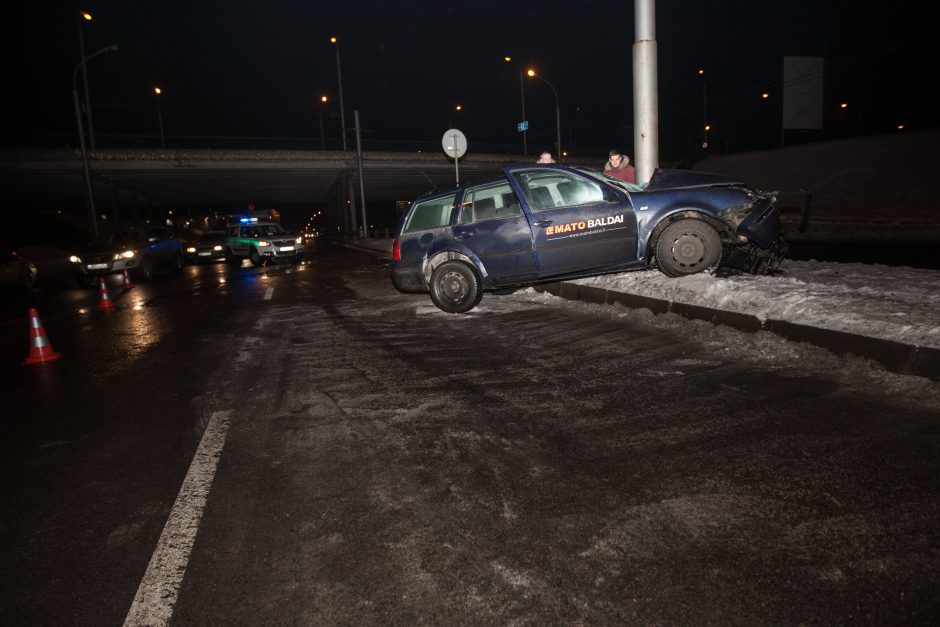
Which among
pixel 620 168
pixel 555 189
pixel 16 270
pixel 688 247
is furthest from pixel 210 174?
pixel 688 247

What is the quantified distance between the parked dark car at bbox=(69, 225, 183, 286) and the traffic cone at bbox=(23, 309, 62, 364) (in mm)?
11726

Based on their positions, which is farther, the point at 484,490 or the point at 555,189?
the point at 555,189

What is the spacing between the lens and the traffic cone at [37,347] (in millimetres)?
6778

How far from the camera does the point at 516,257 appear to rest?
24.3ft

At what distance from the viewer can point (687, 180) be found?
7176 mm

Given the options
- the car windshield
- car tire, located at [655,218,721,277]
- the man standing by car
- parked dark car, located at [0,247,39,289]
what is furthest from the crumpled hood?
parked dark car, located at [0,247,39,289]

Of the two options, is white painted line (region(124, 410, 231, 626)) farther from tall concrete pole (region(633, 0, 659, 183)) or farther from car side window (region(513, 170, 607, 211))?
tall concrete pole (region(633, 0, 659, 183))

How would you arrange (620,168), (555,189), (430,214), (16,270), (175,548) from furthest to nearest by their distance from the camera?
(16,270) → (620,168) → (430,214) → (555,189) → (175,548)

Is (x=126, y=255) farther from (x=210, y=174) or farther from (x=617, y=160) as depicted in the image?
(x=210, y=174)

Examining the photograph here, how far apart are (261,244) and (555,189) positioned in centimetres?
1678

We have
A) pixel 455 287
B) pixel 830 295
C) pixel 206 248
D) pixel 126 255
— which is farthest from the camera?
pixel 206 248

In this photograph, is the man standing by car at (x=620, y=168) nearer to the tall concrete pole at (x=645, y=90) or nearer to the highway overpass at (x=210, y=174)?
the tall concrete pole at (x=645, y=90)

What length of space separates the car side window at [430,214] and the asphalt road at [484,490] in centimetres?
280

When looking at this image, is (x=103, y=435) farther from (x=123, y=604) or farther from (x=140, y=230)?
(x=140, y=230)
